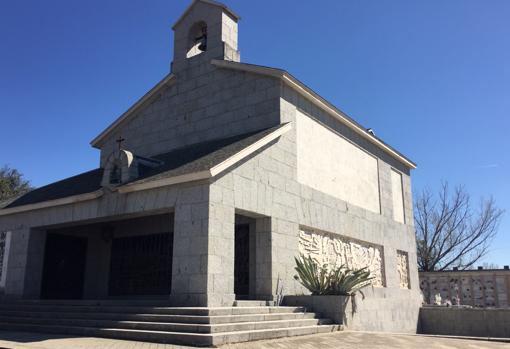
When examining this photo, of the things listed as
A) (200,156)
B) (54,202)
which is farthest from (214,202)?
(54,202)

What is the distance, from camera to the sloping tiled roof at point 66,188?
15.7 meters

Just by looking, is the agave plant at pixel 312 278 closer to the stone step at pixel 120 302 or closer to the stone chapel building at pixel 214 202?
the stone chapel building at pixel 214 202

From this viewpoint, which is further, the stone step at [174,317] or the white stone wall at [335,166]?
the white stone wall at [335,166]

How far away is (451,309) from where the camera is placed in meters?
18.8

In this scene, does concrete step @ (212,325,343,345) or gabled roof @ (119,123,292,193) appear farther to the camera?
gabled roof @ (119,123,292,193)

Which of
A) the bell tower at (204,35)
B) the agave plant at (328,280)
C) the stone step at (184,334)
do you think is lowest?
the stone step at (184,334)

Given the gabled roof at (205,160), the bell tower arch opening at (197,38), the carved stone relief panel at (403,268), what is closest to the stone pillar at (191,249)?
the gabled roof at (205,160)

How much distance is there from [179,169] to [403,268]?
13.2 m

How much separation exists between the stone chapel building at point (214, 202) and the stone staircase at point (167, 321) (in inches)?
29.0

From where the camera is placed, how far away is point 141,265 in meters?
16.0

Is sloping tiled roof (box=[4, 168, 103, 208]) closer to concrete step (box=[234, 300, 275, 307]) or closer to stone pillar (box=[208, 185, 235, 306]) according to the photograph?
stone pillar (box=[208, 185, 235, 306])

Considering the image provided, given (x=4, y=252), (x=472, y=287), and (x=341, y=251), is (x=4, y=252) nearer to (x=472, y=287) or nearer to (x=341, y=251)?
(x=341, y=251)

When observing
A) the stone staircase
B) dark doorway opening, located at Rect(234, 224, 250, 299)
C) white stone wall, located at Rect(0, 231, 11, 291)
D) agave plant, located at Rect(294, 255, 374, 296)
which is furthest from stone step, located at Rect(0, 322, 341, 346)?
white stone wall, located at Rect(0, 231, 11, 291)

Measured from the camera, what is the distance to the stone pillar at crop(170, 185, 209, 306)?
36.3 feet
